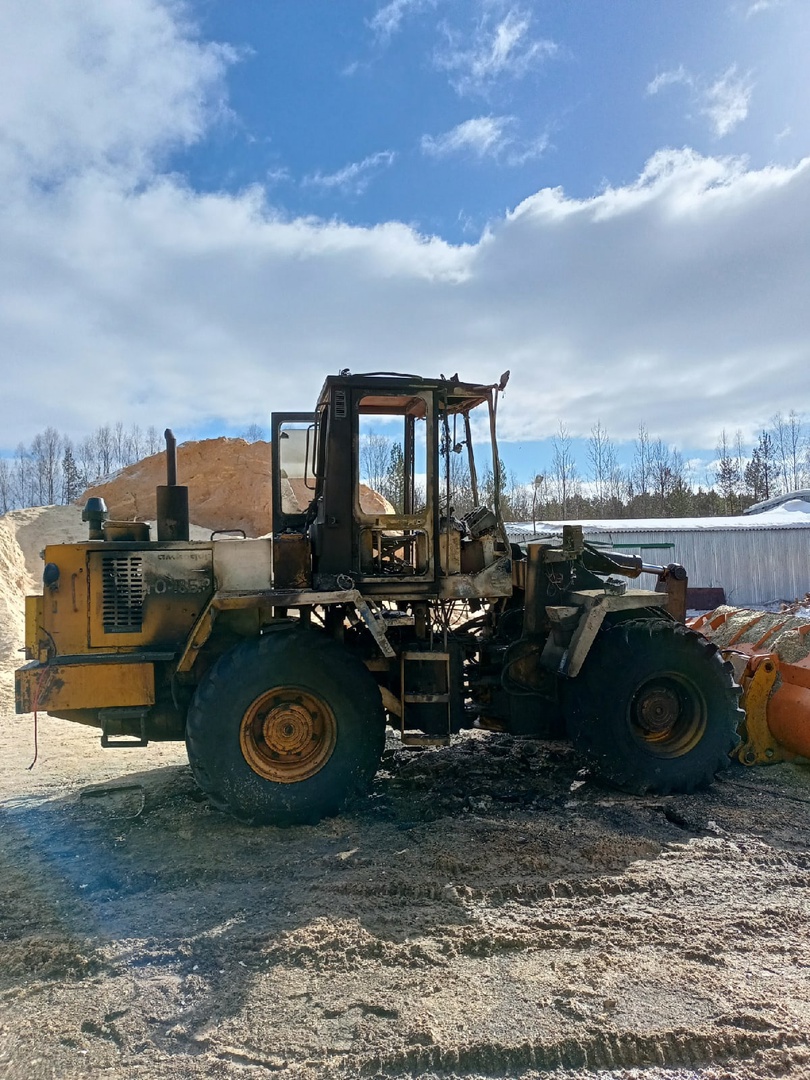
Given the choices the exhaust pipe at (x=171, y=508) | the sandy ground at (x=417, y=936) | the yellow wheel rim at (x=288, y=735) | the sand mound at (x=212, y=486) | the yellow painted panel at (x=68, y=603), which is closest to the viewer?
the sandy ground at (x=417, y=936)

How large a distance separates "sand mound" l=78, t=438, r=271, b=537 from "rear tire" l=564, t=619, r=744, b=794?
1694 centimetres

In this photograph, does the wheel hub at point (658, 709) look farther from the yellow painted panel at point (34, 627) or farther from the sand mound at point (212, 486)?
the sand mound at point (212, 486)

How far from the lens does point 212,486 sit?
22000mm

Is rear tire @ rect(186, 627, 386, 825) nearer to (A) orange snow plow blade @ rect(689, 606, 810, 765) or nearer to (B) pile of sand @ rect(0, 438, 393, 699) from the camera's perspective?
(A) orange snow plow blade @ rect(689, 606, 810, 765)

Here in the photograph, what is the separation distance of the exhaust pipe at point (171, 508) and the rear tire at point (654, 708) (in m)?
3.16

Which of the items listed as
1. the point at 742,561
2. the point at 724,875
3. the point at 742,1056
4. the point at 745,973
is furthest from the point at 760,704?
the point at 742,561

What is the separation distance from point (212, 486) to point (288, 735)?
59.2 ft

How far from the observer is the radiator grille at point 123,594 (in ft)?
16.5

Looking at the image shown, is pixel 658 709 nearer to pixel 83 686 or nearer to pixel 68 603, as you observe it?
pixel 83 686

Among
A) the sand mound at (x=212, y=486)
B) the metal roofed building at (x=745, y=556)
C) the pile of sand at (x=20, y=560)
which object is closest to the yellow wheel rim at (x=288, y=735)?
the pile of sand at (x=20, y=560)

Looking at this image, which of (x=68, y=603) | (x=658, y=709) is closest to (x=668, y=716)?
(x=658, y=709)

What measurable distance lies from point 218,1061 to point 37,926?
1.54m

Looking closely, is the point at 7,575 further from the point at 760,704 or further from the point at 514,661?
the point at 760,704

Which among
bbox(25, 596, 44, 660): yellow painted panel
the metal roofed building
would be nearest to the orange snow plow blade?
bbox(25, 596, 44, 660): yellow painted panel
